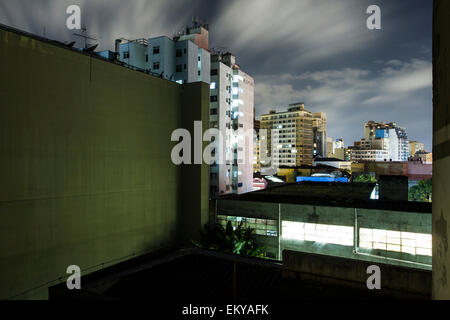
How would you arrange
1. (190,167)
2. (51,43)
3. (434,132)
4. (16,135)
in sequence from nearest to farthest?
1. (434,132)
2. (16,135)
3. (51,43)
4. (190,167)

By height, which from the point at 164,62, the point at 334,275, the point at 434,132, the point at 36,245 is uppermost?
the point at 164,62

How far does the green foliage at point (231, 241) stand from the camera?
20.0m

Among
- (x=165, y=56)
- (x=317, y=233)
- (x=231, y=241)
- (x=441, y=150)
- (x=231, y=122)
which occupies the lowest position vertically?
(x=231, y=241)

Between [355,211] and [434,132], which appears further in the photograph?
[355,211]

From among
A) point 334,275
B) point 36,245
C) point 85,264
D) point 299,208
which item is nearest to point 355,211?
point 299,208

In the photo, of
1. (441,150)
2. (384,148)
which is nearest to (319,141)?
(384,148)

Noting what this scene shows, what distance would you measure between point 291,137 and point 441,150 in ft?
418

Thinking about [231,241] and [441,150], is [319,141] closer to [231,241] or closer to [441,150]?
[231,241]

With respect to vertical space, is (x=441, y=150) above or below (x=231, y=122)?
below

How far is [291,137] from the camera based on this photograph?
127 meters

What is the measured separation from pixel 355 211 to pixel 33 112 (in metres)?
19.2

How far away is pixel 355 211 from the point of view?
18.7 m

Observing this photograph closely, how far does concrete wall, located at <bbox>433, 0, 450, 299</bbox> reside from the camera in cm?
251
